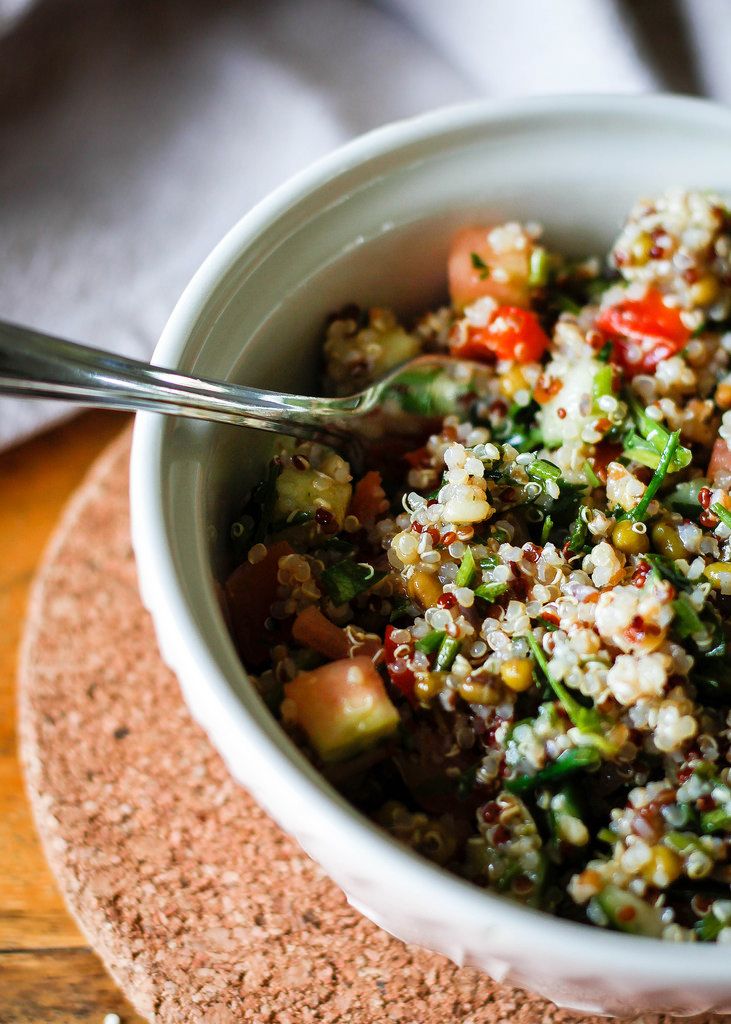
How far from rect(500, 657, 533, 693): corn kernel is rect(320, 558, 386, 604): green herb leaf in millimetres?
190

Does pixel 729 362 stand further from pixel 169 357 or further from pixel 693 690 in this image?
pixel 169 357

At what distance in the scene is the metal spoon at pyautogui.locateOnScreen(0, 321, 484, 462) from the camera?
104 cm

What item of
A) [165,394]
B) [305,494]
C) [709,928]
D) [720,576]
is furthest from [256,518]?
[709,928]

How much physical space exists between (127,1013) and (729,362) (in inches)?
46.2

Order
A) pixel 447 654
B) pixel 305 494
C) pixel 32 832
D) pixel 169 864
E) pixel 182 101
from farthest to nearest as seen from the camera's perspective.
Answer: pixel 182 101 < pixel 32 832 < pixel 169 864 < pixel 305 494 < pixel 447 654

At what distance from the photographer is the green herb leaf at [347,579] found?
121 centimetres

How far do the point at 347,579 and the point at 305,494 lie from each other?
12 centimetres

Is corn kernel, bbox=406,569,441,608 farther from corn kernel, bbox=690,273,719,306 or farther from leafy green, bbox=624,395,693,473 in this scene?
corn kernel, bbox=690,273,719,306

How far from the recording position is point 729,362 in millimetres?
1432

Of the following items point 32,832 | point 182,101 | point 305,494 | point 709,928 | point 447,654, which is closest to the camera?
point 709,928

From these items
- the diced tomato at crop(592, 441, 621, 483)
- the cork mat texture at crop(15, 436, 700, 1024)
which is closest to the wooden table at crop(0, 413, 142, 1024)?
the cork mat texture at crop(15, 436, 700, 1024)

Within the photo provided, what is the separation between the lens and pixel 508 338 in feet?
4.64

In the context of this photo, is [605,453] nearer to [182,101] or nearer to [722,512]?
[722,512]

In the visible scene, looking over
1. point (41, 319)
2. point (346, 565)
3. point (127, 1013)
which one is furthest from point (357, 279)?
point (127, 1013)
